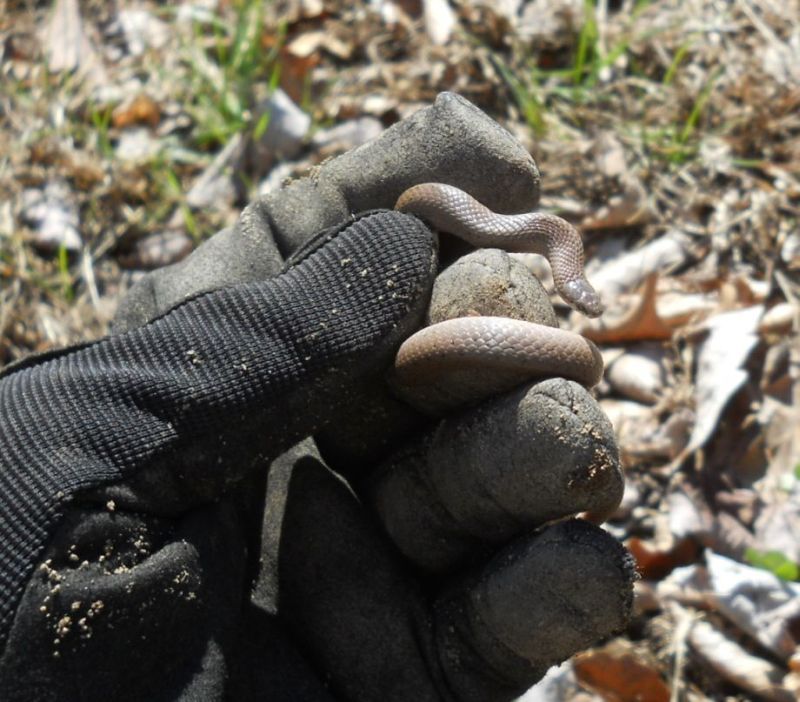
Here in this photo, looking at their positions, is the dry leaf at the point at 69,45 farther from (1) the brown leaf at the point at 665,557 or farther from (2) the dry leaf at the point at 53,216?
(1) the brown leaf at the point at 665,557

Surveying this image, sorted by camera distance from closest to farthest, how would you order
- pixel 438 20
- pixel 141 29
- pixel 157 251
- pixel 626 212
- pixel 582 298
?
pixel 582 298 < pixel 626 212 < pixel 157 251 < pixel 438 20 < pixel 141 29

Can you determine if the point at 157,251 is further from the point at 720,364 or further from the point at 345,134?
the point at 720,364

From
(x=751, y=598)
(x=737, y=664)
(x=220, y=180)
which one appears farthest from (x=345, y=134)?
(x=737, y=664)

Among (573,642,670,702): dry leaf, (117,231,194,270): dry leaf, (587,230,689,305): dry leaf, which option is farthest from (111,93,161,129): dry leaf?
(573,642,670,702): dry leaf

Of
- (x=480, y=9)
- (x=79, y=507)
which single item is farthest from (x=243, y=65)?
(x=79, y=507)

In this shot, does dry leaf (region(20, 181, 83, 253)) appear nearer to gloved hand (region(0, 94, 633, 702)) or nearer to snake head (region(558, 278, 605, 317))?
gloved hand (region(0, 94, 633, 702))

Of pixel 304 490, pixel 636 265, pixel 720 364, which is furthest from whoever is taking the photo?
pixel 636 265

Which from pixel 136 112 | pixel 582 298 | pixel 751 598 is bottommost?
pixel 751 598
